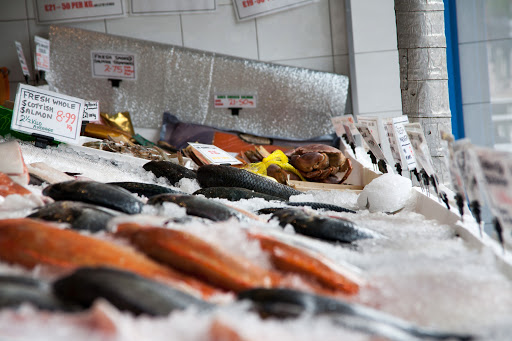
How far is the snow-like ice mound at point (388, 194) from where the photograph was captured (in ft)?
6.64

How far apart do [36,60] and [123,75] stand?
0.87 meters

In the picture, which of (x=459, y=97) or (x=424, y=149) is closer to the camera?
(x=424, y=149)

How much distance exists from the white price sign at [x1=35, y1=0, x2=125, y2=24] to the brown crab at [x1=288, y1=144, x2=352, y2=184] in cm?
355

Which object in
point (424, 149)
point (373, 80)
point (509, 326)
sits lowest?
point (509, 326)

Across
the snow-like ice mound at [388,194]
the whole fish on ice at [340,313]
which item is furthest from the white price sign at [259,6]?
the whole fish on ice at [340,313]

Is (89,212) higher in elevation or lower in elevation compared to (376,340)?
higher

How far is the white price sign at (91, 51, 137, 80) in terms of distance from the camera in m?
5.56

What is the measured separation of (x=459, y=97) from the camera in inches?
206

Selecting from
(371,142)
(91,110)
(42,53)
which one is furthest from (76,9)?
(371,142)

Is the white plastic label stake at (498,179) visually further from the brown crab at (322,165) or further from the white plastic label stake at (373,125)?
the brown crab at (322,165)

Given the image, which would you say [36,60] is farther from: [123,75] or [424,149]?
[424,149]

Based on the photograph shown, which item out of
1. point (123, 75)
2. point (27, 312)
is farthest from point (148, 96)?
point (27, 312)

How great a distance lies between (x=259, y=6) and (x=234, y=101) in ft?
3.40

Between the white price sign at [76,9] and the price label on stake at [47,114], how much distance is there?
3188 mm
